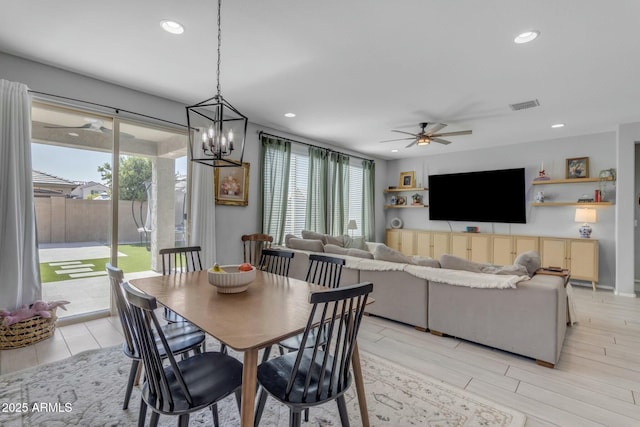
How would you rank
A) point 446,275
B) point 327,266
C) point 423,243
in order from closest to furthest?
point 327,266, point 446,275, point 423,243

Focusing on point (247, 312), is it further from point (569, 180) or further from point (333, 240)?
point (569, 180)

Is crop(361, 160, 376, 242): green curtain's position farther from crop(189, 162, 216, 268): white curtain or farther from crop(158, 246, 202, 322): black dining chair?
crop(158, 246, 202, 322): black dining chair

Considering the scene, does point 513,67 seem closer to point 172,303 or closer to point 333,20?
point 333,20

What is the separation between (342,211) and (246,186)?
232cm

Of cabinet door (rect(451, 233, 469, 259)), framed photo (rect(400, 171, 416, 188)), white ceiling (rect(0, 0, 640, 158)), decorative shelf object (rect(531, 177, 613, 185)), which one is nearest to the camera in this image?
white ceiling (rect(0, 0, 640, 158))

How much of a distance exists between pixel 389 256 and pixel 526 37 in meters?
2.35

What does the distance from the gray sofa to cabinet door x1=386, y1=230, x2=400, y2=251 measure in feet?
13.1

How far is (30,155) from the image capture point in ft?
9.39

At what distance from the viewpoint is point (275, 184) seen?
5102 mm

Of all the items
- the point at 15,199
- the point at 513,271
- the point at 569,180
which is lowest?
the point at 513,271

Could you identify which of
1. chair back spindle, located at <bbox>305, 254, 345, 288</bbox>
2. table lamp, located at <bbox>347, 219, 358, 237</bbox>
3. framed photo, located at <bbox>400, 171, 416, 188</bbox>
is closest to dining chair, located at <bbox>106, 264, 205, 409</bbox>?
chair back spindle, located at <bbox>305, 254, 345, 288</bbox>

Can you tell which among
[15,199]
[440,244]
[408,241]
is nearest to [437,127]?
[440,244]

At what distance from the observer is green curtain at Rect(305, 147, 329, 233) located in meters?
5.69

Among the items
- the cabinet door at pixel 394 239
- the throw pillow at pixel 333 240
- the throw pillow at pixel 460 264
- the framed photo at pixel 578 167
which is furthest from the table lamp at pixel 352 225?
the framed photo at pixel 578 167
